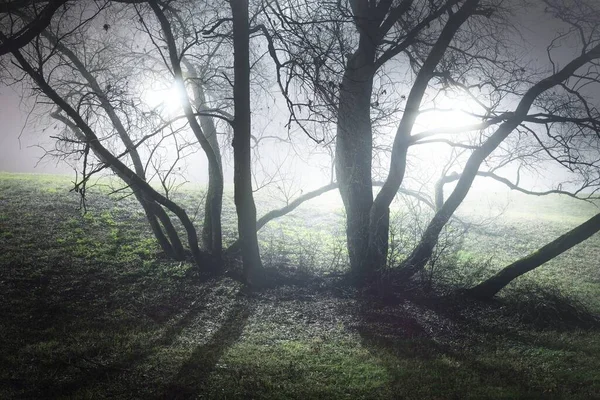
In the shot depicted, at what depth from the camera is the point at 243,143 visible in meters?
9.12

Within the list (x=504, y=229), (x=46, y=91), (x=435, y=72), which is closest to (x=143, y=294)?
(x=46, y=91)

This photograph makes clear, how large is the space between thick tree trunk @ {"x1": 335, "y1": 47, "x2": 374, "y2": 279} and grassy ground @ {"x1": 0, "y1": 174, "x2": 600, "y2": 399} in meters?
1.03

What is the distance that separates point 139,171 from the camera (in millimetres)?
11180

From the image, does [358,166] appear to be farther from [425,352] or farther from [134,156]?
[134,156]

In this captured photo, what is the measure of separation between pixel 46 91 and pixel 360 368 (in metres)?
7.54

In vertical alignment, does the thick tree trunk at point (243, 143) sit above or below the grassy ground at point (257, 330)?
above

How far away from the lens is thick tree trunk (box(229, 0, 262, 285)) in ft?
27.5

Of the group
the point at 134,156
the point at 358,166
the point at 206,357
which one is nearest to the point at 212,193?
the point at 134,156

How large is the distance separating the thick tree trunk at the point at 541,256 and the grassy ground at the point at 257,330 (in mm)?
381

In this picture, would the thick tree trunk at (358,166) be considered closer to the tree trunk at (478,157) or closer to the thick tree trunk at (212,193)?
the tree trunk at (478,157)

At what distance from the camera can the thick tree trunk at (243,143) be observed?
8391mm

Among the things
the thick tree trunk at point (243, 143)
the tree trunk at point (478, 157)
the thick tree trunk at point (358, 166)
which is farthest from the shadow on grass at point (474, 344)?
the thick tree trunk at point (243, 143)

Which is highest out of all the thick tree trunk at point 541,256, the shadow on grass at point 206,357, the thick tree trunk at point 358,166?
the thick tree trunk at point 358,166

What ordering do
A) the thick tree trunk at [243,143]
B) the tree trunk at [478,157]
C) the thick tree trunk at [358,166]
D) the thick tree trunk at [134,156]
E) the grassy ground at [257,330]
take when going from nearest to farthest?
the grassy ground at [257,330] → the thick tree trunk at [243,143] → the tree trunk at [478,157] → the thick tree trunk at [358,166] → the thick tree trunk at [134,156]
